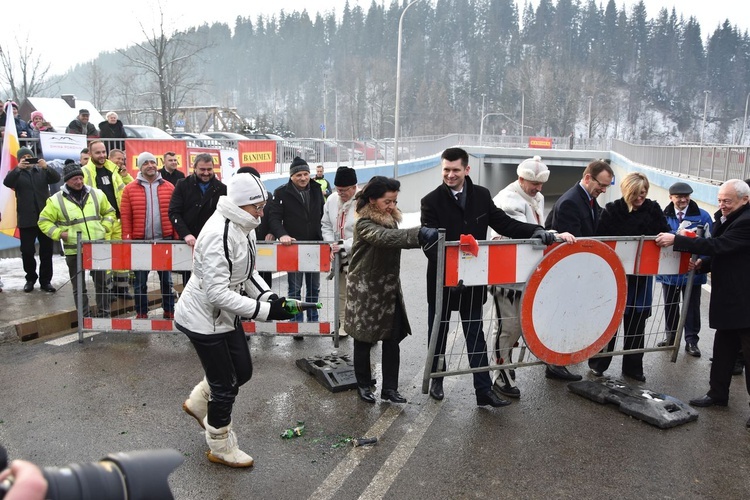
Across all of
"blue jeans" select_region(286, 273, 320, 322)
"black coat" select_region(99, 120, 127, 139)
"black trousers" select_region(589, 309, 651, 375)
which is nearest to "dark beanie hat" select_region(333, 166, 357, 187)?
"blue jeans" select_region(286, 273, 320, 322)

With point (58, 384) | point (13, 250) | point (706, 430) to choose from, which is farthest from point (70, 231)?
point (706, 430)

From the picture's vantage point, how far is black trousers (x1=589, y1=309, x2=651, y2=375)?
5.80m

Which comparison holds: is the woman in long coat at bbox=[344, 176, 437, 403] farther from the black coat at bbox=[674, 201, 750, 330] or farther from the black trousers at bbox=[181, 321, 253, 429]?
the black coat at bbox=[674, 201, 750, 330]

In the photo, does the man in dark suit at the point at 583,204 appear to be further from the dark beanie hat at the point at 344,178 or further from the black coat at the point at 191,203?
the black coat at the point at 191,203

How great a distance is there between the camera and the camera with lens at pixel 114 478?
1.43 metres

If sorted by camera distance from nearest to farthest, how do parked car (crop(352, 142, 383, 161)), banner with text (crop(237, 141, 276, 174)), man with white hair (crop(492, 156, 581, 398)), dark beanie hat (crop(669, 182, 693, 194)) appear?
man with white hair (crop(492, 156, 581, 398)) → dark beanie hat (crop(669, 182, 693, 194)) → banner with text (crop(237, 141, 276, 174)) → parked car (crop(352, 142, 383, 161))

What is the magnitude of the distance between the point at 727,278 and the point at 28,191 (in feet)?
28.6

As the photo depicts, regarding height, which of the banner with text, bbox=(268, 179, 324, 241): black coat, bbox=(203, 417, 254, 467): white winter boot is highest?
the banner with text

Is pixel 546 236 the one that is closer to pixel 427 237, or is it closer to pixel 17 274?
pixel 427 237

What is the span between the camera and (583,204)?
5.61 m

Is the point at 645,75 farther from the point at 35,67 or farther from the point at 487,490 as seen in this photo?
the point at 487,490

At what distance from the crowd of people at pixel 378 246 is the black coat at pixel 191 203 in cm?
1

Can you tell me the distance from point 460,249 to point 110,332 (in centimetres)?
456

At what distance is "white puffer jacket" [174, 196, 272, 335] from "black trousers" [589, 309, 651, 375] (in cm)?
351
